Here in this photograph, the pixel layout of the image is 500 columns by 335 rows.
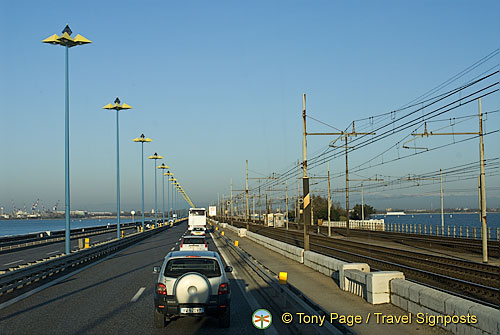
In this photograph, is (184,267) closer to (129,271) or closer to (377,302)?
(377,302)

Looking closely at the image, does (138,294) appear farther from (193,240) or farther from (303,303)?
(193,240)

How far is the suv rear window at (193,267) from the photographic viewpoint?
11423mm

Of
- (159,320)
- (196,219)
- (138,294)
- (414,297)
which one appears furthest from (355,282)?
(196,219)

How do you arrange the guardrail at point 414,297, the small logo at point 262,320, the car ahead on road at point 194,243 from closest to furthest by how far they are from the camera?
the guardrail at point 414,297
the small logo at point 262,320
the car ahead on road at point 194,243

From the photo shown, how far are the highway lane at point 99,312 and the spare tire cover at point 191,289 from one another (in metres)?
0.70

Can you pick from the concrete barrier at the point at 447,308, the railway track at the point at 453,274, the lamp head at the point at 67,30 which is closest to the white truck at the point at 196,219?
the railway track at the point at 453,274

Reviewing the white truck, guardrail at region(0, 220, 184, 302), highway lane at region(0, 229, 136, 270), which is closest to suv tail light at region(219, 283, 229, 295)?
guardrail at region(0, 220, 184, 302)

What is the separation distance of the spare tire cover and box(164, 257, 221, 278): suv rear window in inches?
18.1

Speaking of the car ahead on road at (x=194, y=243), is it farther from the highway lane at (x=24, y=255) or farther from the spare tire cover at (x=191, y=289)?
the spare tire cover at (x=191, y=289)

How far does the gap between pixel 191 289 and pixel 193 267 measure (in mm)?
985

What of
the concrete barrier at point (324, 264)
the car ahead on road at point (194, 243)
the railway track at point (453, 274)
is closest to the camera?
the railway track at point (453, 274)

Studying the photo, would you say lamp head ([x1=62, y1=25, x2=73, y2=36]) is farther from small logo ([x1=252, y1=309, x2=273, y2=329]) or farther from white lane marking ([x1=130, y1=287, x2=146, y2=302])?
small logo ([x1=252, y1=309, x2=273, y2=329])

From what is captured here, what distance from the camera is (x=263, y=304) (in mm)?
14242

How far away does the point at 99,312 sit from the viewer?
12.9 meters
